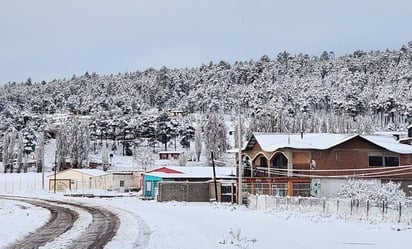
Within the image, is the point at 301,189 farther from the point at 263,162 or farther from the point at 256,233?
the point at 256,233

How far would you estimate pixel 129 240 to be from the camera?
18.6m

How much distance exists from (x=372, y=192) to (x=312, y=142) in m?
18.2

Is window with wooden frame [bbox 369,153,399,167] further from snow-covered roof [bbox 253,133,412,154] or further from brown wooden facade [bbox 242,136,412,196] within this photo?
snow-covered roof [bbox 253,133,412,154]

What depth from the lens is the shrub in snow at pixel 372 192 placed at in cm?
3556

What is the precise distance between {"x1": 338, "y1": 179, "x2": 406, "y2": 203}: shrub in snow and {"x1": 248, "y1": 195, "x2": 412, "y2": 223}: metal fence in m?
3.43

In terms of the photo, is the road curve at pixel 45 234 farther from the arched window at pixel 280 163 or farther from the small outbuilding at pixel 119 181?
the small outbuilding at pixel 119 181

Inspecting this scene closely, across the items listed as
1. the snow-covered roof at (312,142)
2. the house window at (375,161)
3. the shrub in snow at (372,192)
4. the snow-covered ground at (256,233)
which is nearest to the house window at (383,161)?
the house window at (375,161)

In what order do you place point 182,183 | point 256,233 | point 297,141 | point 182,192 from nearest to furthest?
point 256,233, point 182,192, point 182,183, point 297,141

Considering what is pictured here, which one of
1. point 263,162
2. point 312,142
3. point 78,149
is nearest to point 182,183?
point 263,162

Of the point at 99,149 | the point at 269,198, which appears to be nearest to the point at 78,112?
the point at 99,149

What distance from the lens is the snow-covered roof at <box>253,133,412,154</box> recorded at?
176 ft

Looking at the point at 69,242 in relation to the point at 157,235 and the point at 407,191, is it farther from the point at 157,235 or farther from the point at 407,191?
the point at 407,191

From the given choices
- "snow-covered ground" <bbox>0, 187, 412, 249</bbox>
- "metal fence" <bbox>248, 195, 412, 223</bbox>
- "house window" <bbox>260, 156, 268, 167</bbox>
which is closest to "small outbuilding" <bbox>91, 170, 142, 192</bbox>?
"house window" <bbox>260, 156, 268, 167</bbox>

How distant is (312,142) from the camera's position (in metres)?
55.0
